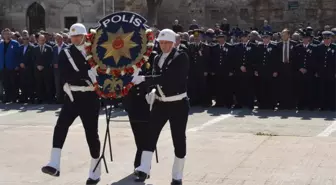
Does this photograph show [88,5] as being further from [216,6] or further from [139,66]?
[139,66]

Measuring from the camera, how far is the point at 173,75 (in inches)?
300

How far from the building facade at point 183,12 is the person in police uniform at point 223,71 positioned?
35.5ft

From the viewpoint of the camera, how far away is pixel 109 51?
8.24 metres

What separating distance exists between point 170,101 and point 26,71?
31.9 feet

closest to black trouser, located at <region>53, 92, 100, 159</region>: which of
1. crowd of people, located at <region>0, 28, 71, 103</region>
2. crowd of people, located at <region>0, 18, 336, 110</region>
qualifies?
crowd of people, located at <region>0, 18, 336, 110</region>

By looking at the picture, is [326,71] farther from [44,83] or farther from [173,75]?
[173,75]

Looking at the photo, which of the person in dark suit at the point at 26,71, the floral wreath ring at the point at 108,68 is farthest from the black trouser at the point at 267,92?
the floral wreath ring at the point at 108,68

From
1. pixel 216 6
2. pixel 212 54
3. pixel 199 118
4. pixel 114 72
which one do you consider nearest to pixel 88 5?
pixel 216 6

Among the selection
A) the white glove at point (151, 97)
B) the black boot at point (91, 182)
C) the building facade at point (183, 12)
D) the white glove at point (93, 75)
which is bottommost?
the black boot at point (91, 182)

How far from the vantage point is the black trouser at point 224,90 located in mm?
15309

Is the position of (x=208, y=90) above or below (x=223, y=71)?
below

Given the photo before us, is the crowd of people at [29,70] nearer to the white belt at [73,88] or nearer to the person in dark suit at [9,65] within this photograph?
the person in dark suit at [9,65]

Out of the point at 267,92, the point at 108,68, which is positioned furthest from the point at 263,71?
the point at 108,68

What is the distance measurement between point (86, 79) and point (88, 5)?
17934 mm
